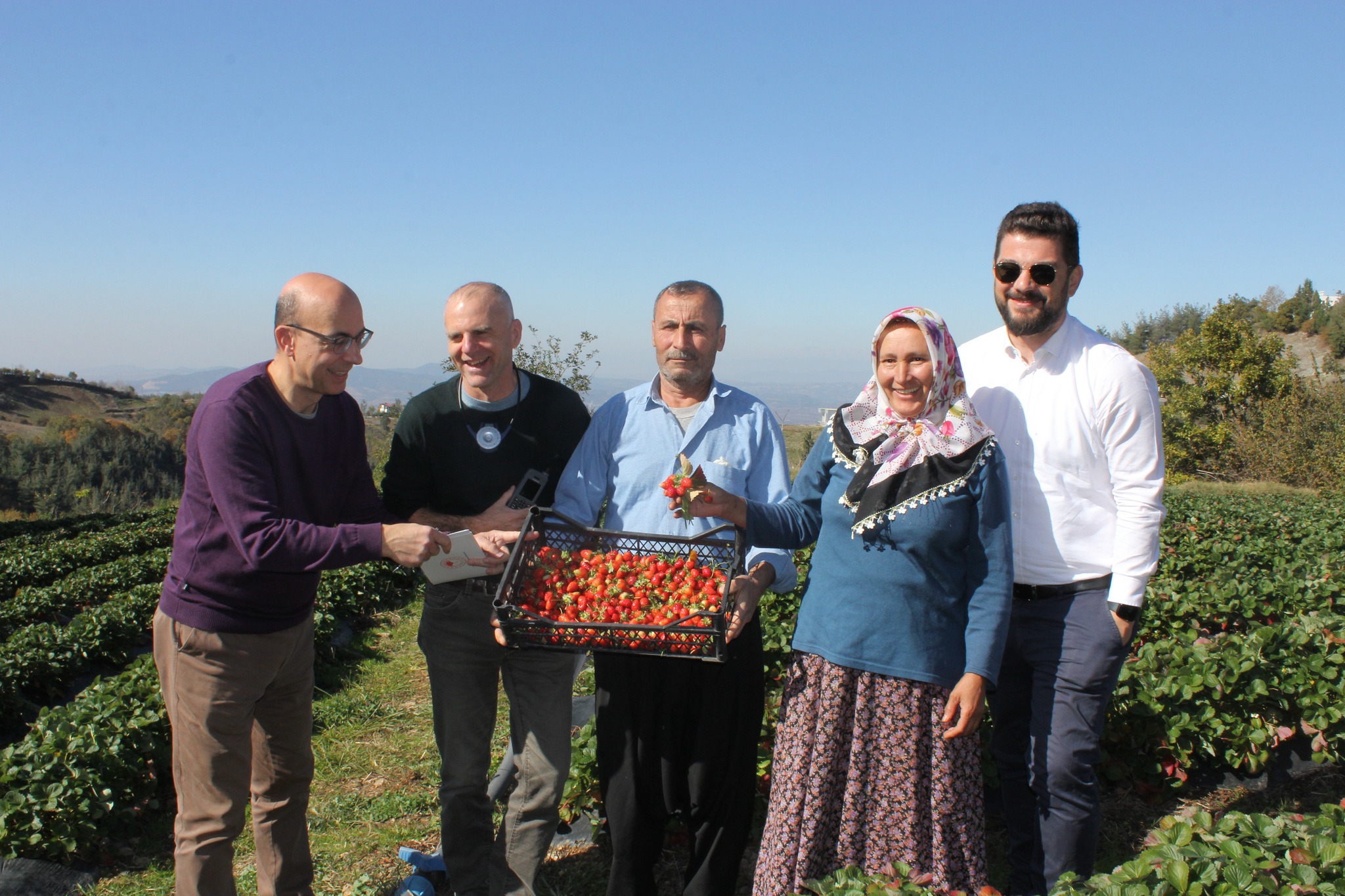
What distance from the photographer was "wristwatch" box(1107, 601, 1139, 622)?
2.56 metres

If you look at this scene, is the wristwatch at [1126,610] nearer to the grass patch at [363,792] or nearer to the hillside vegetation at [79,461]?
the grass patch at [363,792]

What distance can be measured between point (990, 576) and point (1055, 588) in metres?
0.40

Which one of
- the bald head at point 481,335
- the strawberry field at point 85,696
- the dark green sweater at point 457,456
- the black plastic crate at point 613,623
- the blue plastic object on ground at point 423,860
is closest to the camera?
→ the black plastic crate at point 613,623

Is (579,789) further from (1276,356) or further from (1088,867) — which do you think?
(1276,356)

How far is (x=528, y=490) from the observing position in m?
3.13

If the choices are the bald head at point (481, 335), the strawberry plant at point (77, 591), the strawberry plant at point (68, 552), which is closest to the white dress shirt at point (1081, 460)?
the bald head at point (481, 335)

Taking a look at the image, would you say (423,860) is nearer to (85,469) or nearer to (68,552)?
(68,552)

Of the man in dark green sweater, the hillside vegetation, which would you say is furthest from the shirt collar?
the hillside vegetation

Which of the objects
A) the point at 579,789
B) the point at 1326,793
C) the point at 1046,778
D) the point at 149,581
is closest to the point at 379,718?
the point at 579,789

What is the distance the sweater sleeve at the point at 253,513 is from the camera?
2.49m

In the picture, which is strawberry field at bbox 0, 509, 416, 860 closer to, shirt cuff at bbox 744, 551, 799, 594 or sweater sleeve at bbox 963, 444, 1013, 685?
shirt cuff at bbox 744, 551, 799, 594

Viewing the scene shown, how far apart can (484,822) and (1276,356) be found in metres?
52.3

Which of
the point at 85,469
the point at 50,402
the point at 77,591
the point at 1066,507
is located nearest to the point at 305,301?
the point at 1066,507

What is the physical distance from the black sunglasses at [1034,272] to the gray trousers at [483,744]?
2097 mm
